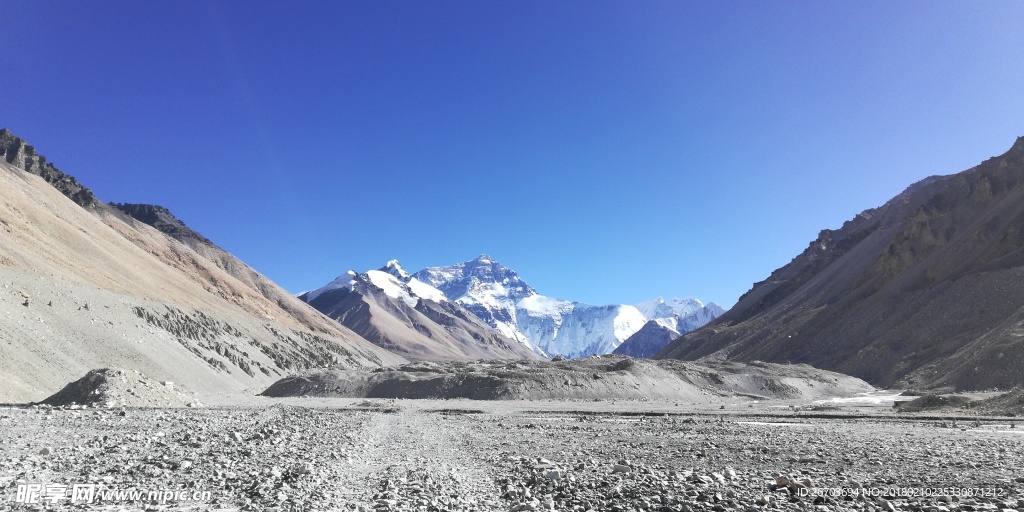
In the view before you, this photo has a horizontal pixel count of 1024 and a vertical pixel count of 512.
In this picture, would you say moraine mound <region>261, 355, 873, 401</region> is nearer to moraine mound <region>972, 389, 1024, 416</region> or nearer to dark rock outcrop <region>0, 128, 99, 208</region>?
moraine mound <region>972, 389, 1024, 416</region>

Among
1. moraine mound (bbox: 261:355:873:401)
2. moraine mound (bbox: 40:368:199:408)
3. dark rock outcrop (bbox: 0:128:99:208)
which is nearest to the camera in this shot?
moraine mound (bbox: 40:368:199:408)

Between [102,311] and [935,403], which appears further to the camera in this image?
[102,311]

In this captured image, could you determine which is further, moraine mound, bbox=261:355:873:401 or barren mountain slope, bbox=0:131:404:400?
moraine mound, bbox=261:355:873:401

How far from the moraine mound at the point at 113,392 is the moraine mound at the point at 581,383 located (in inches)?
1101

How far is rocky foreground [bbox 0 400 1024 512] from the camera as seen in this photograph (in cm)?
1010

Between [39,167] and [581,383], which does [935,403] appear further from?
[39,167]

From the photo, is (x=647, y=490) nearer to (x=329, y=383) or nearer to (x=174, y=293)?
(x=329, y=383)

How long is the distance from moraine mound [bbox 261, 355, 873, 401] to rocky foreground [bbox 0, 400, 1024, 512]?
3756 centimetres

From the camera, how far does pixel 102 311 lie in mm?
67688

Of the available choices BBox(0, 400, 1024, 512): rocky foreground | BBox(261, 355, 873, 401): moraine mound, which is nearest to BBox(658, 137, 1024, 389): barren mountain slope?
BBox(261, 355, 873, 401): moraine mound

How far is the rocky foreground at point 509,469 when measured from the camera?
10.1 metres

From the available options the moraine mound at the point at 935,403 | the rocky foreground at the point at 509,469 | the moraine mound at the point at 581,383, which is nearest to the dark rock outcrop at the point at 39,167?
the moraine mound at the point at 581,383

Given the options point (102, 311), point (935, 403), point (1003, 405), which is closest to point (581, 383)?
point (935, 403)

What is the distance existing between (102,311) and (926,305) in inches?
4761
